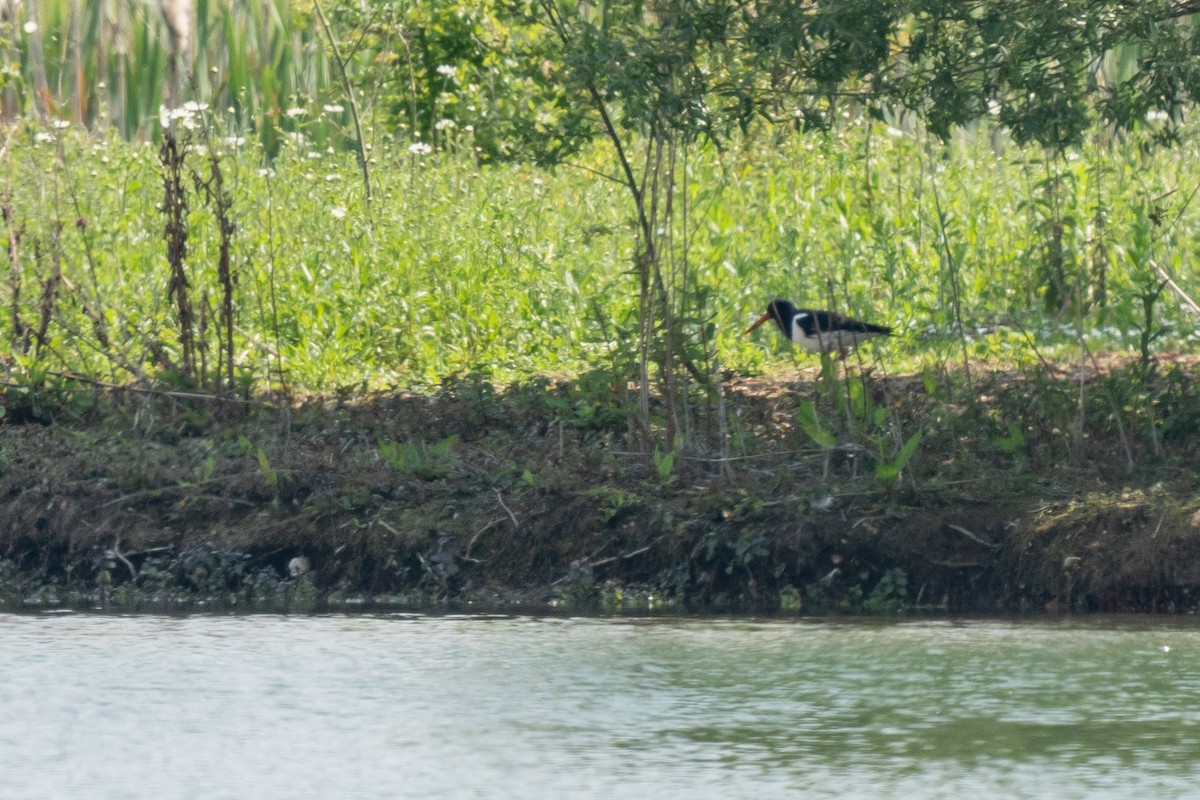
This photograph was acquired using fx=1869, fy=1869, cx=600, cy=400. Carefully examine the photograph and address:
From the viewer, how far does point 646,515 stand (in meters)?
7.95

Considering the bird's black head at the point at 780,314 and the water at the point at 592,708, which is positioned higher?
the bird's black head at the point at 780,314

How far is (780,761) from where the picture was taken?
4910 mm

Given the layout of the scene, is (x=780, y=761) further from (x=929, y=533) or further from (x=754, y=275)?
(x=754, y=275)

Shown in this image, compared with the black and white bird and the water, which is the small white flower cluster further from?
the water

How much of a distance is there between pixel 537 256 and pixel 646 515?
4073 millimetres

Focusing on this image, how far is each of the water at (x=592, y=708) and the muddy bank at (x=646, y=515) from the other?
549 millimetres

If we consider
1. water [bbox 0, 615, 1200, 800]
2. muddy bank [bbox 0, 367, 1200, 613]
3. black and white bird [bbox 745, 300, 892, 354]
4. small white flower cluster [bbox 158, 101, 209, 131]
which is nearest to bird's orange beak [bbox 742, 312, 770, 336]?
black and white bird [bbox 745, 300, 892, 354]

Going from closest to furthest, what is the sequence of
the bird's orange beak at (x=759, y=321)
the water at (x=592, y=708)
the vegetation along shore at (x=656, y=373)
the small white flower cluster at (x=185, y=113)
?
the water at (x=592, y=708) → the vegetation along shore at (x=656, y=373) → the small white flower cluster at (x=185, y=113) → the bird's orange beak at (x=759, y=321)

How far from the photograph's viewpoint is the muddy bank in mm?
7574

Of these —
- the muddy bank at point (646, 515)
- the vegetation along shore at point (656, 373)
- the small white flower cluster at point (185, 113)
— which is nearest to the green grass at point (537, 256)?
the vegetation along shore at point (656, 373)

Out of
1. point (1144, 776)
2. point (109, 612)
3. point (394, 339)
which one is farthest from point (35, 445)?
point (1144, 776)

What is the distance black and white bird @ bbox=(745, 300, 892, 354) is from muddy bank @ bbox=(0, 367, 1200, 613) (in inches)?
21.6

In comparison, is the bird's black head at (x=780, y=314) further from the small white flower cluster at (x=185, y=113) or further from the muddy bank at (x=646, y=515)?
the small white flower cluster at (x=185, y=113)

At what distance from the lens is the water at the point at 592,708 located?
15.5 ft
